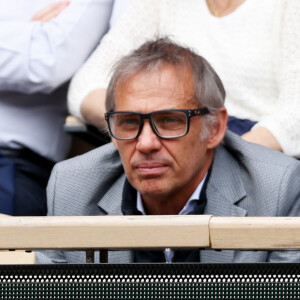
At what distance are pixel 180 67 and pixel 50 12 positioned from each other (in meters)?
1.17

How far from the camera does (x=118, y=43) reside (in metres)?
2.73

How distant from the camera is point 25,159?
291 centimetres

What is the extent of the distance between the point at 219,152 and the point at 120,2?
1.06 meters

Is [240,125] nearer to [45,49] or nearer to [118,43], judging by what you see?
[118,43]

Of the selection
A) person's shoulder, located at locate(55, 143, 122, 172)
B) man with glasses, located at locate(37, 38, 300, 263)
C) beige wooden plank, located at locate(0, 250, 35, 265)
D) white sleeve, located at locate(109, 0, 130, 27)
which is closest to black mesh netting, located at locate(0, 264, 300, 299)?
beige wooden plank, located at locate(0, 250, 35, 265)

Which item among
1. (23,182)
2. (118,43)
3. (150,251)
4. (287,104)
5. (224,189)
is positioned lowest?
A: (23,182)

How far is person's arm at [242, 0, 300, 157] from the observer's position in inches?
90.6

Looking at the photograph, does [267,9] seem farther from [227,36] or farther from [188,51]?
[188,51]

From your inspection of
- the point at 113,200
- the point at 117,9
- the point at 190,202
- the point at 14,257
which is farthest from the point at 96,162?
the point at 117,9

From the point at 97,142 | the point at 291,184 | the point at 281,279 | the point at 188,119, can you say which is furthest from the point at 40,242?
the point at 97,142

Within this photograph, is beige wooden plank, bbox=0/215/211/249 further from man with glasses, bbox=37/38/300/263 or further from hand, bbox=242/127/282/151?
hand, bbox=242/127/282/151

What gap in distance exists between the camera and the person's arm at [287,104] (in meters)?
2.30

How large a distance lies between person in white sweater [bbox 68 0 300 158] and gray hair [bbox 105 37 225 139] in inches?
8.4

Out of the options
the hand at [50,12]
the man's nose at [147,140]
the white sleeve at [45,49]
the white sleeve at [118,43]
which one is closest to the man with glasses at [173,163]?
the man's nose at [147,140]
